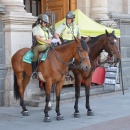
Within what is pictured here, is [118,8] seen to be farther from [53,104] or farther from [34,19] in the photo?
[53,104]

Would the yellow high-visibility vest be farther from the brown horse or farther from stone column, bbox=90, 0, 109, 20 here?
stone column, bbox=90, 0, 109, 20

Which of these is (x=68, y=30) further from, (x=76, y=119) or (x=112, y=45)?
(x=76, y=119)

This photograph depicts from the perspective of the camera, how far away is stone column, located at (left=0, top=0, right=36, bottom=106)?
389 inches

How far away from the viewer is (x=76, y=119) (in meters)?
8.18

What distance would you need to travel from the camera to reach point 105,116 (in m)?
8.45

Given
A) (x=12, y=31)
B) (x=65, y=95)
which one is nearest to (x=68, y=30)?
(x=12, y=31)

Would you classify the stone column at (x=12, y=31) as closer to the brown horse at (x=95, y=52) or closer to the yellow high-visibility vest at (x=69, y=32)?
the yellow high-visibility vest at (x=69, y=32)

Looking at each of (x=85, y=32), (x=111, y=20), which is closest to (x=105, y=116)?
(x=85, y=32)

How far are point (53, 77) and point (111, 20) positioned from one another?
629 centimetres

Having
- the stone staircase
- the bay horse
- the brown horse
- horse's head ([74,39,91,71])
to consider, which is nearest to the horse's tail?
the stone staircase

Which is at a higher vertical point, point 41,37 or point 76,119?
point 41,37

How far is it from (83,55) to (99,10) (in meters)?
6.20

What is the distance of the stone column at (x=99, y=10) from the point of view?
13289 millimetres

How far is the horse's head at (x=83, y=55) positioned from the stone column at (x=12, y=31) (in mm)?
2923
